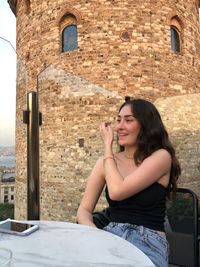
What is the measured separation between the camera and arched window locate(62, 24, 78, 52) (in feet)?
29.9

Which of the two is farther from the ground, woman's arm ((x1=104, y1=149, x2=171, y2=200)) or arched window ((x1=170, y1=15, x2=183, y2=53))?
arched window ((x1=170, y1=15, x2=183, y2=53))

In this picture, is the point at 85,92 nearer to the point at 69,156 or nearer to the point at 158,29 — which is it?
the point at 69,156

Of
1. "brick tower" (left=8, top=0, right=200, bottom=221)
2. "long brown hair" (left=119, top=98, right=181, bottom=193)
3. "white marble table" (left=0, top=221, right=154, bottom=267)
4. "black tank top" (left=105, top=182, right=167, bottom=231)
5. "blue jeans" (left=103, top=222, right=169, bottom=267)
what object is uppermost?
"brick tower" (left=8, top=0, right=200, bottom=221)

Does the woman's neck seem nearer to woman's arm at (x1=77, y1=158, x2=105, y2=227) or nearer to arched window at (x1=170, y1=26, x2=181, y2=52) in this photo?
woman's arm at (x1=77, y1=158, x2=105, y2=227)

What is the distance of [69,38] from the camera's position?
920cm

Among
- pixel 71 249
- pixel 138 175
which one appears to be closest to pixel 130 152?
pixel 138 175

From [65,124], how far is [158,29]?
362cm

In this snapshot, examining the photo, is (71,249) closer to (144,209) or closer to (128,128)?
(144,209)

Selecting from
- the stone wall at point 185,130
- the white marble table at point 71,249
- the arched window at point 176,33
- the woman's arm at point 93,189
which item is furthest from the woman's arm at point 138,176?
the arched window at point 176,33

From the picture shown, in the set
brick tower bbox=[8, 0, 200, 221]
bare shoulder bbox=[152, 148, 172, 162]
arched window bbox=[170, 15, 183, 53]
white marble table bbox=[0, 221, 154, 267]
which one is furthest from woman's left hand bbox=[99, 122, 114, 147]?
arched window bbox=[170, 15, 183, 53]

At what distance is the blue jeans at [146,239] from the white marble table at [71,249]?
239mm

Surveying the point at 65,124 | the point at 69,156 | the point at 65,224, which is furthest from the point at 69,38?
A: the point at 65,224

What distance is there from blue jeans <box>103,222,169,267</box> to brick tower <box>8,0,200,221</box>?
6671mm

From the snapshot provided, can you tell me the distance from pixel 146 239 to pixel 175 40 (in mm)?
8749
